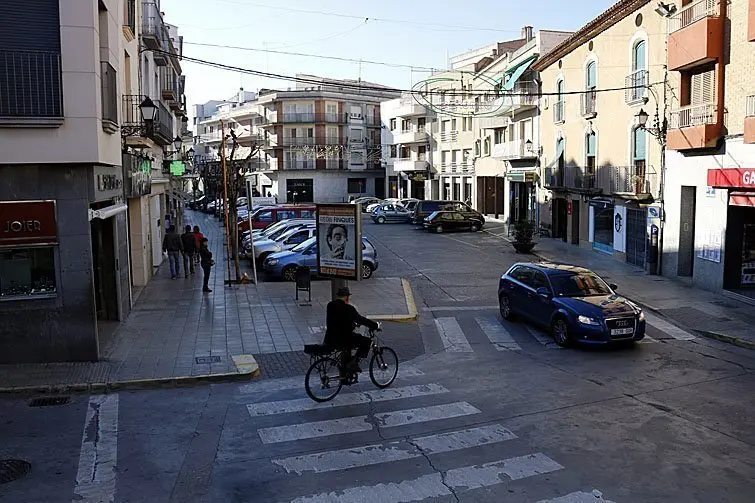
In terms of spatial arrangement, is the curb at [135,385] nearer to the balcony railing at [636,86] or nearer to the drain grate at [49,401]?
the drain grate at [49,401]

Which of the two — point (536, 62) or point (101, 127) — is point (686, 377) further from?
point (536, 62)

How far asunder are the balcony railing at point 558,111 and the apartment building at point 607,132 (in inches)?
2.0

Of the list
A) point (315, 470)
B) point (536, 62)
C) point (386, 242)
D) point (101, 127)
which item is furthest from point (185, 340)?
point (536, 62)

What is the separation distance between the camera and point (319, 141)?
78.4 metres

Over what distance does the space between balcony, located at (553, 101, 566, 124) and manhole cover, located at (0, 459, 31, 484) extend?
1274 inches

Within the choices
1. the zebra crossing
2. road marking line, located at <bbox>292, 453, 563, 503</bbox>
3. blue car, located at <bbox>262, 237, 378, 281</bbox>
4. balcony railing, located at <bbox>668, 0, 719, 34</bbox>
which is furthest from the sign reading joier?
balcony railing, located at <bbox>668, 0, 719, 34</bbox>

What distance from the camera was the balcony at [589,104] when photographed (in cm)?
3193

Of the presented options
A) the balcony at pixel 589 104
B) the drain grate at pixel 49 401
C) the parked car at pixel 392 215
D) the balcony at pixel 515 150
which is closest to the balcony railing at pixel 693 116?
the balcony at pixel 589 104

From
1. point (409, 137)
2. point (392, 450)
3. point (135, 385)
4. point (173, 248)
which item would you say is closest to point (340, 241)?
point (135, 385)

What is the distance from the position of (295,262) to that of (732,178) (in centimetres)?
1297

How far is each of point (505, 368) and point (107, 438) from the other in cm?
685

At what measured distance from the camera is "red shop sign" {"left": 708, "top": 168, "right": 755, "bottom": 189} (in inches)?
739

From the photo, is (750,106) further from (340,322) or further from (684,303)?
(340,322)

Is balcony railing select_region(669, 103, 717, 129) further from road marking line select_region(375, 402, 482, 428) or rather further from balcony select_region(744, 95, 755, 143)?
road marking line select_region(375, 402, 482, 428)
